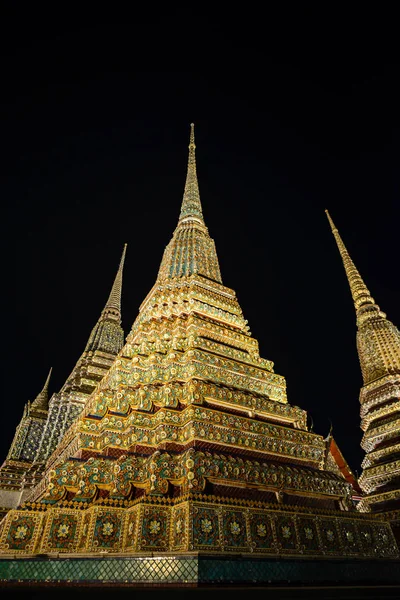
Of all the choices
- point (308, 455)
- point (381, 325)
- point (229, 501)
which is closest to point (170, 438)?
point (229, 501)

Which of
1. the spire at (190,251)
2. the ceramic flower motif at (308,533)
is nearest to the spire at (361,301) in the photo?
the spire at (190,251)

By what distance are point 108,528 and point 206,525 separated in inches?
46.7

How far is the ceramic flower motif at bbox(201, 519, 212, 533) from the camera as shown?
408cm

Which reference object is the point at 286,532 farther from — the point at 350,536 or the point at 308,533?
the point at 350,536

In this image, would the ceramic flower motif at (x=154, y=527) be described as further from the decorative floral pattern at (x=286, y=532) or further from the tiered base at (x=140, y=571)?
the decorative floral pattern at (x=286, y=532)

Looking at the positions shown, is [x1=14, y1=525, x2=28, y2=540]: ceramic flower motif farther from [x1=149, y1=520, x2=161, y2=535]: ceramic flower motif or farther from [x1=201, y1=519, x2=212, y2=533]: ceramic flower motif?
[x1=201, y1=519, x2=212, y2=533]: ceramic flower motif

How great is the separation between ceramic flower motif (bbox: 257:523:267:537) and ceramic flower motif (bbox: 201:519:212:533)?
762 millimetres

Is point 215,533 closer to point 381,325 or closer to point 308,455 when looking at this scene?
point 308,455

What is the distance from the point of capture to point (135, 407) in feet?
20.0

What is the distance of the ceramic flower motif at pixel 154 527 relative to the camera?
4078 mm

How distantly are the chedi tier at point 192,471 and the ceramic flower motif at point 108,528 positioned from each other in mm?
15

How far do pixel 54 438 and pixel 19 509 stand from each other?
11145 millimetres

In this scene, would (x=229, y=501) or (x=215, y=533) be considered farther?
(x=229, y=501)

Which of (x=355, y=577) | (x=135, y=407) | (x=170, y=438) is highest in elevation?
(x=135, y=407)
